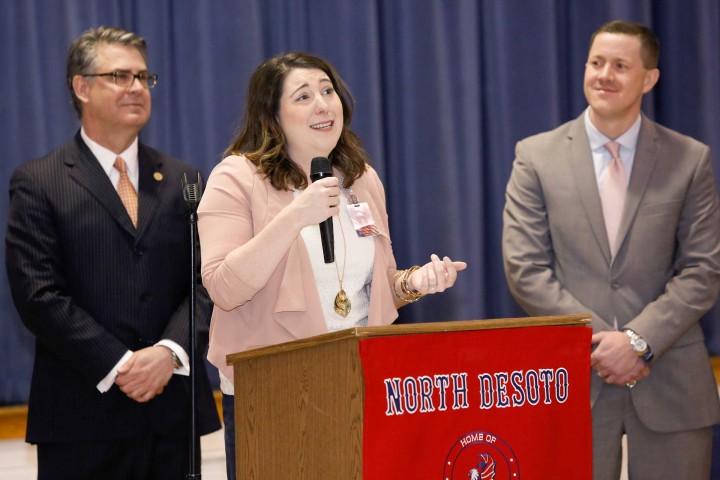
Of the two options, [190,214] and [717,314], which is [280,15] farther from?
[717,314]

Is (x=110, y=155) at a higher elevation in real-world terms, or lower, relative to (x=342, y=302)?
higher

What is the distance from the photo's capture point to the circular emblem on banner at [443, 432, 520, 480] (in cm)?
187

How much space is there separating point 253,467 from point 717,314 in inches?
144

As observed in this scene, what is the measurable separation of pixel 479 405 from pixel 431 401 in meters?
0.11

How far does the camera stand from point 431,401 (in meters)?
1.86

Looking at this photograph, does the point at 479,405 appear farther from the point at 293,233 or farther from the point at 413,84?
the point at 413,84

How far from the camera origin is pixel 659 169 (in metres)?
3.38

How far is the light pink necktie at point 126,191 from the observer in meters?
3.16

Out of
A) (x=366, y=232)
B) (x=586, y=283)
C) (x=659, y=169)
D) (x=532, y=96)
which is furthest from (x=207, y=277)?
(x=532, y=96)

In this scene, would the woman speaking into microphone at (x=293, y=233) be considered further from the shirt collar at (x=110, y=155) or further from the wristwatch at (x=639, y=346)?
the wristwatch at (x=639, y=346)

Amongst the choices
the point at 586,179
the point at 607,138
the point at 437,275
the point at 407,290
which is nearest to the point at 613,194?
the point at 586,179

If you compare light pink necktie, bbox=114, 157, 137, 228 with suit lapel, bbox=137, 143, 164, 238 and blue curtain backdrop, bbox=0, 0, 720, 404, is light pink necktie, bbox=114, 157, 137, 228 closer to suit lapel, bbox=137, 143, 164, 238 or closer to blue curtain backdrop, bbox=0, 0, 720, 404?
suit lapel, bbox=137, 143, 164, 238

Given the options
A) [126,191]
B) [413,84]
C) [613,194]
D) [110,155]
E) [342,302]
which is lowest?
[342,302]

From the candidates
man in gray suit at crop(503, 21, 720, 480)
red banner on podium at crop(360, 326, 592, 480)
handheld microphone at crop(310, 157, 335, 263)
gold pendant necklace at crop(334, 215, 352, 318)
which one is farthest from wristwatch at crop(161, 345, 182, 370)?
red banner on podium at crop(360, 326, 592, 480)
